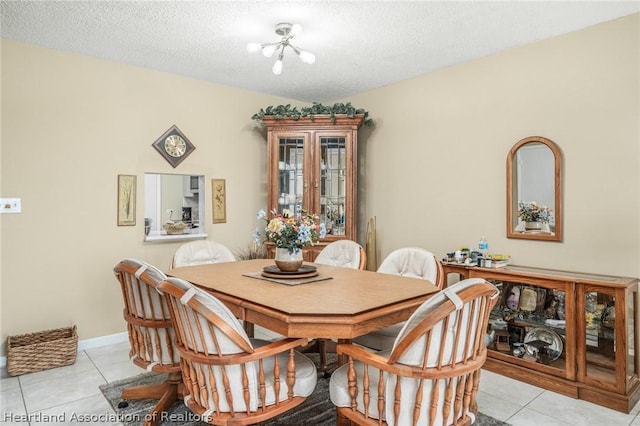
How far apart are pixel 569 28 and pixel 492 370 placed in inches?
104

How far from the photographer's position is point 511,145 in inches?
131

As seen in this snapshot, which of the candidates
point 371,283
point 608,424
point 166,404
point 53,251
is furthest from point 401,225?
point 53,251

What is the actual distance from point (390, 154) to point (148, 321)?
10.0 ft

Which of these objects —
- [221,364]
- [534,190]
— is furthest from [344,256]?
[221,364]

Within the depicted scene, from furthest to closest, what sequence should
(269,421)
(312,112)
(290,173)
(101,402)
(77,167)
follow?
(290,173), (312,112), (77,167), (101,402), (269,421)

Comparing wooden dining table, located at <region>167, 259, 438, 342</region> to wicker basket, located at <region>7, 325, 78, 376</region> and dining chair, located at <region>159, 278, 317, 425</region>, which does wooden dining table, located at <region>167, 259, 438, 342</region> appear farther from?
wicker basket, located at <region>7, 325, 78, 376</region>

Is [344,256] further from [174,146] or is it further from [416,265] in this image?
[174,146]

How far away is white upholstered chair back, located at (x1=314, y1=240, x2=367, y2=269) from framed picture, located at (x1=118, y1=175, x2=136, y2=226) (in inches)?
72.7

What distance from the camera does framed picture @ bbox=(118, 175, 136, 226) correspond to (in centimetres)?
365

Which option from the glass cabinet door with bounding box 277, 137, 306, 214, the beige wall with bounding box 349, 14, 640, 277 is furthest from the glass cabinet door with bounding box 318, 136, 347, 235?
the beige wall with bounding box 349, 14, 640, 277

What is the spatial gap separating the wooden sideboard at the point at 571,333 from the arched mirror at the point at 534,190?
350 millimetres

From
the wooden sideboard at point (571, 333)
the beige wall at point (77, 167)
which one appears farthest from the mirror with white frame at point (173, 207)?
the wooden sideboard at point (571, 333)

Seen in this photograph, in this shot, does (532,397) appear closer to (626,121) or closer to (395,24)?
(626,121)

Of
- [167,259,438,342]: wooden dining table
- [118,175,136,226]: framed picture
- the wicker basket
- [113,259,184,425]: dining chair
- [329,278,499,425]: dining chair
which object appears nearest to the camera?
[329,278,499,425]: dining chair
